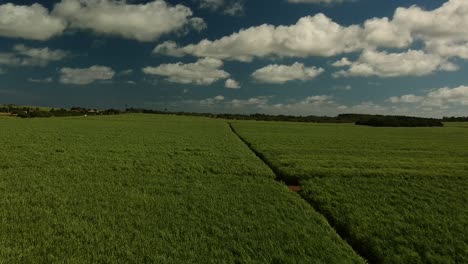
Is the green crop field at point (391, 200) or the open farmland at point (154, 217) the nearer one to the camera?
the open farmland at point (154, 217)

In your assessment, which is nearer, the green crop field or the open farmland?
the open farmland

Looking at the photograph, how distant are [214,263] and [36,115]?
113501 mm

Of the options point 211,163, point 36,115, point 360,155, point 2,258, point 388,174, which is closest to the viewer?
point 2,258

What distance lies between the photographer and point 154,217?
12461 millimetres

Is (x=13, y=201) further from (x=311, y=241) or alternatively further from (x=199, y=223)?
(x=311, y=241)

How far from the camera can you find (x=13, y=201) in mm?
13398

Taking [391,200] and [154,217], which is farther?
[391,200]

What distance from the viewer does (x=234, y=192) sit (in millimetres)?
16469

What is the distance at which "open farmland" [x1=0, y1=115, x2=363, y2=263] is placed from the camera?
9.59m

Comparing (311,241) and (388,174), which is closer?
(311,241)

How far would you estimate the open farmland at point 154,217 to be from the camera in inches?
378

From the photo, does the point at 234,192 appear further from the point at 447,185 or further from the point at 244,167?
the point at 447,185

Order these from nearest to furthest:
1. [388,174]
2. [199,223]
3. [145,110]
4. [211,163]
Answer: [199,223] → [388,174] → [211,163] → [145,110]

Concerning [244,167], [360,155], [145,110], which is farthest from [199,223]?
[145,110]
